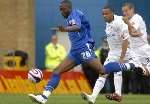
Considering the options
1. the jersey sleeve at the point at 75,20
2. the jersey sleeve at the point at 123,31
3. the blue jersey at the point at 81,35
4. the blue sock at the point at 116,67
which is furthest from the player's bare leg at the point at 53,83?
the jersey sleeve at the point at 123,31

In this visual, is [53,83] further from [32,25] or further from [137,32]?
[32,25]

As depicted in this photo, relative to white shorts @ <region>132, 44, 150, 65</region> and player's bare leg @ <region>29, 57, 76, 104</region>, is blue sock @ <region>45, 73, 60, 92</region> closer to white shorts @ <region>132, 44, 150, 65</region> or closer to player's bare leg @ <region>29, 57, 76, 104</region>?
player's bare leg @ <region>29, 57, 76, 104</region>

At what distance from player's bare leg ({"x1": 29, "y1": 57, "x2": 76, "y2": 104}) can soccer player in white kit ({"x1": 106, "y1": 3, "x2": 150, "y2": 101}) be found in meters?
2.69

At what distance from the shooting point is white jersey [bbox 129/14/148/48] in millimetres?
20641

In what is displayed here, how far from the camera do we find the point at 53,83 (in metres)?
17.3

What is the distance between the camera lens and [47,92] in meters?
17.2

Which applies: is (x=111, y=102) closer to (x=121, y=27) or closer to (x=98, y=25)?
(x=121, y=27)

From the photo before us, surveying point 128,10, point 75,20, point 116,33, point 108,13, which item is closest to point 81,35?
point 75,20

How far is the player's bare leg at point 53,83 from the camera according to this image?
17.1 m

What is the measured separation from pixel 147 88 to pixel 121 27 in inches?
347

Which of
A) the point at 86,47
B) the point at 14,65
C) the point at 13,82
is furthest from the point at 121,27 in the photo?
the point at 14,65

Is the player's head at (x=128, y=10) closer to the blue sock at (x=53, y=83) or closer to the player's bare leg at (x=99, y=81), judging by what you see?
the player's bare leg at (x=99, y=81)

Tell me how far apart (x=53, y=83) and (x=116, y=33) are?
264 cm

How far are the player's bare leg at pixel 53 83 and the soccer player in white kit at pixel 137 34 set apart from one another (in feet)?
8.84
